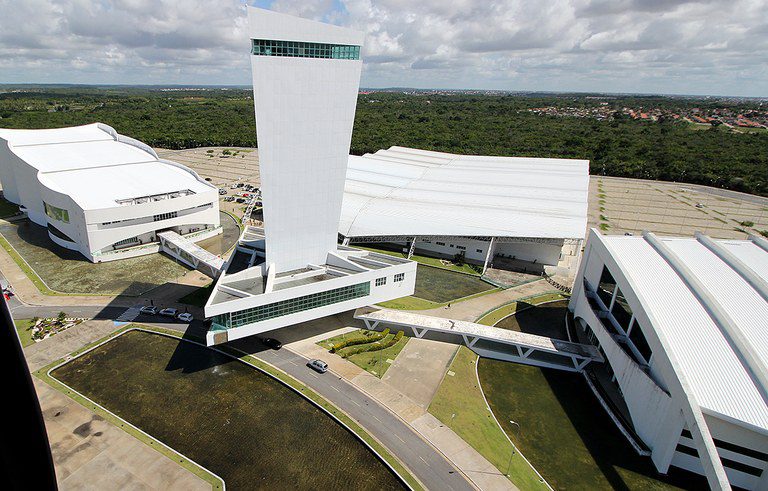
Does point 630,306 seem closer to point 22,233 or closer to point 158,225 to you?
point 158,225

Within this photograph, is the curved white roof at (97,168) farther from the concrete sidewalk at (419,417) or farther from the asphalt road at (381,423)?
the concrete sidewalk at (419,417)

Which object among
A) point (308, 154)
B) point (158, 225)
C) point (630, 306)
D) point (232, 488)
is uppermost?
point (308, 154)

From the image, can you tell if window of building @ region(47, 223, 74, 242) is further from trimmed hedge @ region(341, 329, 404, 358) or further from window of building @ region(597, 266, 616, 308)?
window of building @ region(597, 266, 616, 308)

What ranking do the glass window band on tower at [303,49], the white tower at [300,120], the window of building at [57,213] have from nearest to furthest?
the glass window band on tower at [303,49], the white tower at [300,120], the window of building at [57,213]

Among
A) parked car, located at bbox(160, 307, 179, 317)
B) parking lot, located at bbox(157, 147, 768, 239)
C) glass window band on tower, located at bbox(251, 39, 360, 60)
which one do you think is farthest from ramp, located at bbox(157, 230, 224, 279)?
glass window band on tower, located at bbox(251, 39, 360, 60)

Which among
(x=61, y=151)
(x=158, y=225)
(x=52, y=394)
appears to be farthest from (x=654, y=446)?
(x=61, y=151)

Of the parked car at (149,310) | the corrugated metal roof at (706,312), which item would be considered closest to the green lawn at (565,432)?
the corrugated metal roof at (706,312)
